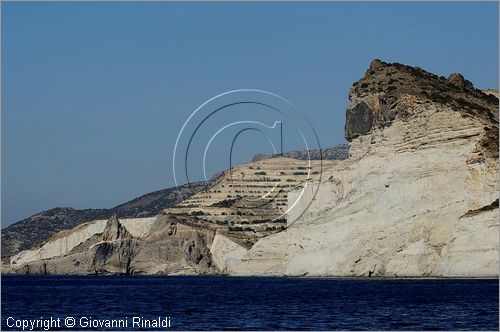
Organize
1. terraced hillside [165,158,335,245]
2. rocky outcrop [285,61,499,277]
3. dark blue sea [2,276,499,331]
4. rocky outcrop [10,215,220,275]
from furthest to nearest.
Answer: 1. terraced hillside [165,158,335,245]
2. rocky outcrop [10,215,220,275]
3. rocky outcrop [285,61,499,277]
4. dark blue sea [2,276,499,331]

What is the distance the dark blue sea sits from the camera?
5622cm

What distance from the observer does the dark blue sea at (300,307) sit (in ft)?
184

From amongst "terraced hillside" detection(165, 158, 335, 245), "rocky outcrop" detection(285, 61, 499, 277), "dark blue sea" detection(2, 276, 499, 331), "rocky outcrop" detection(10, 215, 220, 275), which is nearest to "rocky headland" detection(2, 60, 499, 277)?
"rocky outcrop" detection(285, 61, 499, 277)

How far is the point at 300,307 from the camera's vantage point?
2714 inches

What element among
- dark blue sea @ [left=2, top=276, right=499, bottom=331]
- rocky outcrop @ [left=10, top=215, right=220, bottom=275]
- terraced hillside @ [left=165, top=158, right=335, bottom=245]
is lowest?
dark blue sea @ [left=2, top=276, right=499, bottom=331]

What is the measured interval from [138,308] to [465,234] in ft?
104

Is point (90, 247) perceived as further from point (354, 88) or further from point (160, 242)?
point (354, 88)

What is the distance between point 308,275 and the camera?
4606 inches

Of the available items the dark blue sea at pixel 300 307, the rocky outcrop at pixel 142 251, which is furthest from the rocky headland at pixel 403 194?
the rocky outcrop at pixel 142 251

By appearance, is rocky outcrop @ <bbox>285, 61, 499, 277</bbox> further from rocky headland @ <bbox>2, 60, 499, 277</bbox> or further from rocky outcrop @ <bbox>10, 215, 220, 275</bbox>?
rocky outcrop @ <bbox>10, 215, 220, 275</bbox>

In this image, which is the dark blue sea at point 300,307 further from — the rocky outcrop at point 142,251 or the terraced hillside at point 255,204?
the terraced hillside at point 255,204

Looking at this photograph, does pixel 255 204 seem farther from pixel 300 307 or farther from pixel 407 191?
pixel 300 307

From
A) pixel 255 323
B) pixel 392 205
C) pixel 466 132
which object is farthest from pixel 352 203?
pixel 255 323

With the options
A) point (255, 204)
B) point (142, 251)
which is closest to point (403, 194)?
point (255, 204)
